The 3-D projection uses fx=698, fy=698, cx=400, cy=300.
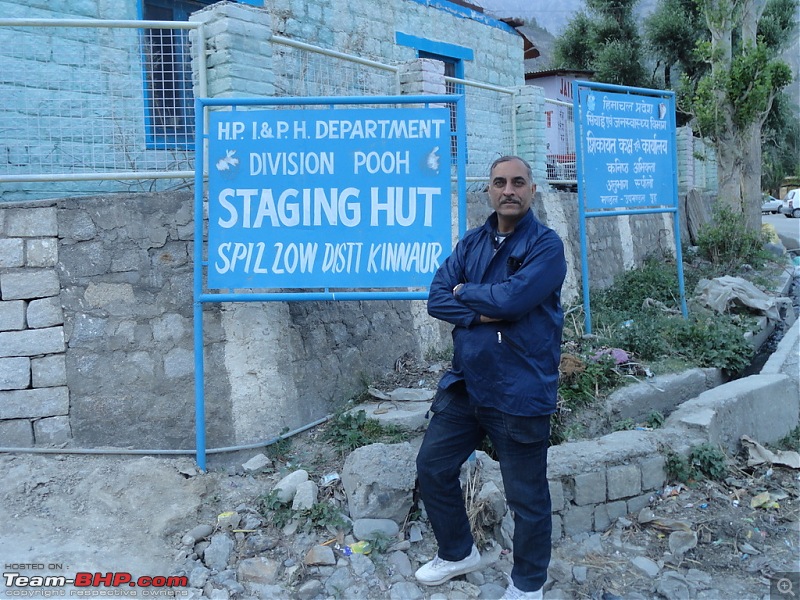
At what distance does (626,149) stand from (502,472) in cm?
480

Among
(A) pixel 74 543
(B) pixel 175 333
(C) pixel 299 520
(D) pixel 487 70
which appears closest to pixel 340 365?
(B) pixel 175 333

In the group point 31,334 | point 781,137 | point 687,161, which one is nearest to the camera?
point 31,334

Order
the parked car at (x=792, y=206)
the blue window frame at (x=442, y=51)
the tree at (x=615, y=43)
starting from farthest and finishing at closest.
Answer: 1. the parked car at (x=792, y=206)
2. the tree at (x=615, y=43)
3. the blue window frame at (x=442, y=51)

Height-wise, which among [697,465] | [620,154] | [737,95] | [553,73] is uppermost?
[553,73]

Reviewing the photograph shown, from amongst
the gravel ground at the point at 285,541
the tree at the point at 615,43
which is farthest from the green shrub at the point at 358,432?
the tree at the point at 615,43

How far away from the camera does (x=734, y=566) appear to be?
3.69 m

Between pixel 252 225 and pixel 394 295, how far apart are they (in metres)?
0.92

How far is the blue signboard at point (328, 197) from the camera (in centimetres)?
407

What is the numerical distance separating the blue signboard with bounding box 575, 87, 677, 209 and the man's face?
12.2ft

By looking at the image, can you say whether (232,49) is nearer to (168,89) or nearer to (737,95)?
(168,89)

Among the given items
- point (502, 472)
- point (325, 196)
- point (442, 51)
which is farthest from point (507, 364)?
point (442, 51)

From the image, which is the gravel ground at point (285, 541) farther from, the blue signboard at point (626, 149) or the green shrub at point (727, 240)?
the green shrub at point (727, 240)

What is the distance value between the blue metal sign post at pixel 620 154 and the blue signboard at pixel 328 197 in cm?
265

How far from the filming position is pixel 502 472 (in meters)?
3.00
